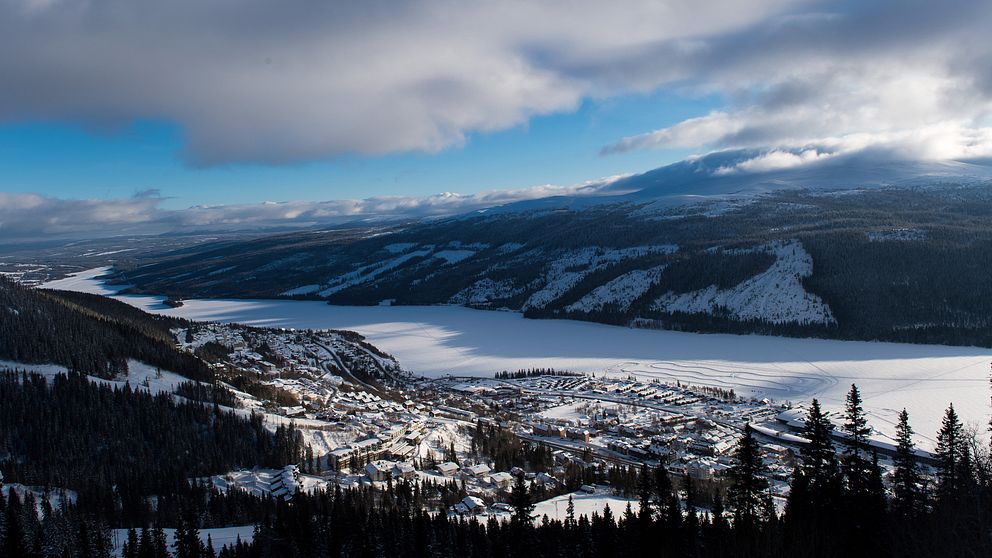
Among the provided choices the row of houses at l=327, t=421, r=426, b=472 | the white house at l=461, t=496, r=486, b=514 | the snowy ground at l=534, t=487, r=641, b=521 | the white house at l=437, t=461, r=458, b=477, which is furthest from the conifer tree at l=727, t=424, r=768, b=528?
the row of houses at l=327, t=421, r=426, b=472

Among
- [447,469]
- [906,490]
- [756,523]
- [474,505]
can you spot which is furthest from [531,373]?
[906,490]

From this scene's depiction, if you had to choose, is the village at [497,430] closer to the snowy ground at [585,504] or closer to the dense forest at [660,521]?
the snowy ground at [585,504]

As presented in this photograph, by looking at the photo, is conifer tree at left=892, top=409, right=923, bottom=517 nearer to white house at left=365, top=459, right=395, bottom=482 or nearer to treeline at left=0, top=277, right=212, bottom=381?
white house at left=365, top=459, right=395, bottom=482

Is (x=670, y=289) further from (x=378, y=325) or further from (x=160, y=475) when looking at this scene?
(x=160, y=475)

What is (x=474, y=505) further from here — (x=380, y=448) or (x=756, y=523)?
(x=756, y=523)

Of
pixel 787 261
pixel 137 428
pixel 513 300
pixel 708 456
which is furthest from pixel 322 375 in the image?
pixel 787 261

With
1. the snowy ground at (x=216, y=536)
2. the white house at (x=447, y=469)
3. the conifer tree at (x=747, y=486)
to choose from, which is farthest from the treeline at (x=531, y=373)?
the conifer tree at (x=747, y=486)
